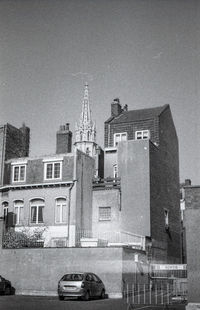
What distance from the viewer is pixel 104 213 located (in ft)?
125

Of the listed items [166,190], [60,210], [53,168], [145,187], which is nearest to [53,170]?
[53,168]

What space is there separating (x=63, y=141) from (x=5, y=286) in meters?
16.6

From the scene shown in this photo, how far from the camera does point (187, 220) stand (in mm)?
19953

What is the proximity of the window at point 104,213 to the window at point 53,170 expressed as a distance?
4512mm

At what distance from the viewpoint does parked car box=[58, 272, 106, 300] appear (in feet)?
79.9

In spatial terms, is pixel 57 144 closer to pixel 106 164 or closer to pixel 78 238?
pixel 106 164

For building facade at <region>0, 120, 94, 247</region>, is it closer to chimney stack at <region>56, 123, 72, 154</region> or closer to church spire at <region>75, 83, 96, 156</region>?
chimney stack at <region>56, 123, 72, 154</region>

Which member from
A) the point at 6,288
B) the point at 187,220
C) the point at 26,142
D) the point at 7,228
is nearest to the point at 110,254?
the point at 6,288

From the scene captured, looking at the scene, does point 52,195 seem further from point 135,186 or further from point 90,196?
point 135,186

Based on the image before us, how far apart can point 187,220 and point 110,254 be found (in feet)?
29.3

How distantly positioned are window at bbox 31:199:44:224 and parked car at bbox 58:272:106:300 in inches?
512

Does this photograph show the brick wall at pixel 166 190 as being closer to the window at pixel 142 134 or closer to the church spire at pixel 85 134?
the window at pixel 142 134

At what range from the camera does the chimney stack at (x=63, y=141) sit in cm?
4144

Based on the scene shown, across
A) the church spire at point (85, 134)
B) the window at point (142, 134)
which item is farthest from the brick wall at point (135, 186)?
the church spire at point (85, 134)
